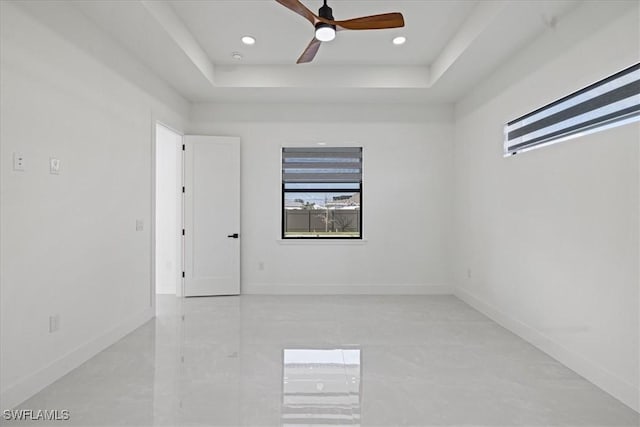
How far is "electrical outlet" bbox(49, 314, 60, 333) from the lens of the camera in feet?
8.11

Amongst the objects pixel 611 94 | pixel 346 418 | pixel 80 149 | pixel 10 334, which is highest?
pixel 611 94

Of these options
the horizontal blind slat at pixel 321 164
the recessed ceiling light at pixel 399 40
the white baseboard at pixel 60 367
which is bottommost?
the white baseboard at pixel 60 367

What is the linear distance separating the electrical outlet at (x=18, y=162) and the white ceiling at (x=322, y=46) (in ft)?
4.23

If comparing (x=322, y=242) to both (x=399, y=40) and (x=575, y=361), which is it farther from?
(x=575, y=361)

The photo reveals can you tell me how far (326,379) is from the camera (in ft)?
8.25

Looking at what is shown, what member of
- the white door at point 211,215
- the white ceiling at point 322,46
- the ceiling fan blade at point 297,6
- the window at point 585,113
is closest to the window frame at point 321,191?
the white door at point 211,215

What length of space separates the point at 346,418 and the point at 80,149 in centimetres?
282

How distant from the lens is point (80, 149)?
2.81 m

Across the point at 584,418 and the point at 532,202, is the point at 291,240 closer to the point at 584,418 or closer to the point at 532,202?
the point at 532,202

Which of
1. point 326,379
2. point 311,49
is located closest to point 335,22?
point 311,49

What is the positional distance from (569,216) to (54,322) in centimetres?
397

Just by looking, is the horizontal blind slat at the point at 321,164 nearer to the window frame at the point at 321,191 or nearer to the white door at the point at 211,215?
the window frame at the point at 321,191

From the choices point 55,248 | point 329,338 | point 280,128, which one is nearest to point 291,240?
point 280,128

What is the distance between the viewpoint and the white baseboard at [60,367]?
7.09ft
